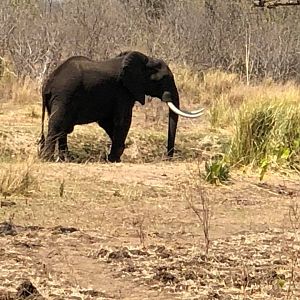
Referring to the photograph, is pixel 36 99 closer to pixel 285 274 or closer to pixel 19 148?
pixel 19 148

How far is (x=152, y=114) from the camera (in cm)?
1658

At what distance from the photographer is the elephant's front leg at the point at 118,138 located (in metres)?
13.1

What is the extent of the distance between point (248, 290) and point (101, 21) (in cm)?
1691

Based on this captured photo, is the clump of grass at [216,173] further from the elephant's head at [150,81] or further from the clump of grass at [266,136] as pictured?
the elephant's head at [150,81]

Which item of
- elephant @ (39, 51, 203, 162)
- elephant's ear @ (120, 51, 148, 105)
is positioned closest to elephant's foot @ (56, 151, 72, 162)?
elephant @ (39, 51, 203, 162)

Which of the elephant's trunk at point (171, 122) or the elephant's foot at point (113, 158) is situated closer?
the elephant's foot at point (113, 158)

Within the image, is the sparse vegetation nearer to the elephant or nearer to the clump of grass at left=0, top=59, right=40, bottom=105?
the clump of grass at left=0, top=59, right=40, bottom=105

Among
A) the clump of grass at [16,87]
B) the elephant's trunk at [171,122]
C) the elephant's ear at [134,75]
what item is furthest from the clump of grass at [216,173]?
the clump of grass at [16,87]

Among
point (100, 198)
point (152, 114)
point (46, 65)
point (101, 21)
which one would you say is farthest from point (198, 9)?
point (100, 198)

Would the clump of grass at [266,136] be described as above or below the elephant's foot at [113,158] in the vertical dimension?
above

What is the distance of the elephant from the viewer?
1284 centimetres

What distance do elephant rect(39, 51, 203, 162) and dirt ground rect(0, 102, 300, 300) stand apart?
1419 mm

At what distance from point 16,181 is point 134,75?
4.95 m

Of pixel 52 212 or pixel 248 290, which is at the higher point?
pixel 248 290
